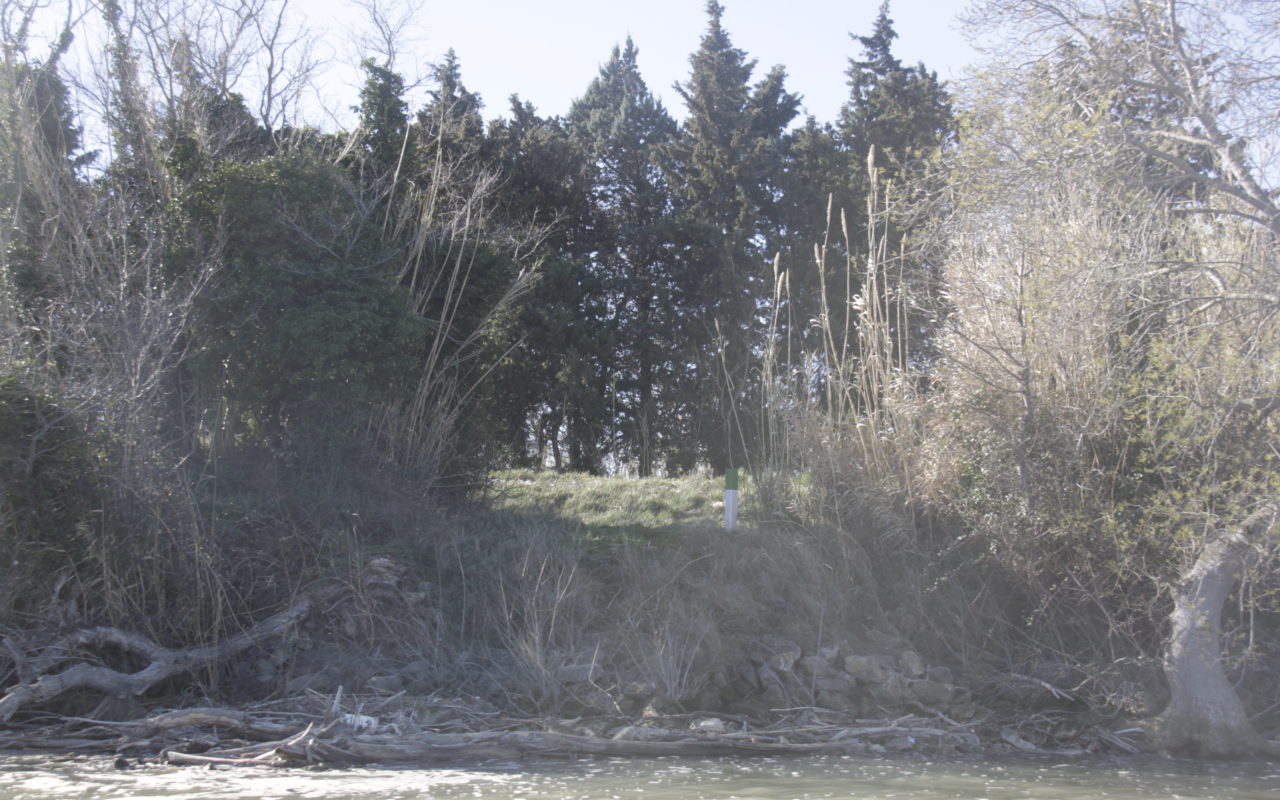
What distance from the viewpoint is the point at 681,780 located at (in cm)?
731

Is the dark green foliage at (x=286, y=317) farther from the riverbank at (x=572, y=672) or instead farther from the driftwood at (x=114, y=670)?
the driftwood at (x=114, y=670)

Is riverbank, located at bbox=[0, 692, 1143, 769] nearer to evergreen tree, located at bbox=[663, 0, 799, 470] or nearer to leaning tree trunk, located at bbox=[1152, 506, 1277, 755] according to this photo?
leaning tree trunk, located at bbox=[1152, 506, 1277, 755]

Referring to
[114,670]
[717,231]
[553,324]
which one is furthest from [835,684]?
[717,231]

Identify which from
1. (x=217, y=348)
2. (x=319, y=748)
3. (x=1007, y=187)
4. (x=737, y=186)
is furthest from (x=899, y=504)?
(x=737, y=186)

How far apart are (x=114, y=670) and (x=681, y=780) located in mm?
5008

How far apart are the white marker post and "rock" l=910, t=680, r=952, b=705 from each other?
9.08 feet

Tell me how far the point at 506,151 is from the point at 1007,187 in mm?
14503

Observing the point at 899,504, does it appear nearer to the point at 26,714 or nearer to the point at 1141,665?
the point at 1141,665

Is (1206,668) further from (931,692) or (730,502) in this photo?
(730,502)

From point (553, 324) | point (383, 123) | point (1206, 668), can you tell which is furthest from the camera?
point (553, 324)

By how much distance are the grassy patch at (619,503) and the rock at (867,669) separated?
107 inches

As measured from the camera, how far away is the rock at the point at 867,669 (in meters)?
9.15

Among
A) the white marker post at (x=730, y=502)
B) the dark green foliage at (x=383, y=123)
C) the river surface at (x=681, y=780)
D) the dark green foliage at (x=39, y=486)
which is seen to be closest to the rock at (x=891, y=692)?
the river surface at (x=681, y=780)

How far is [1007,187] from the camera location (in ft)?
30.5
